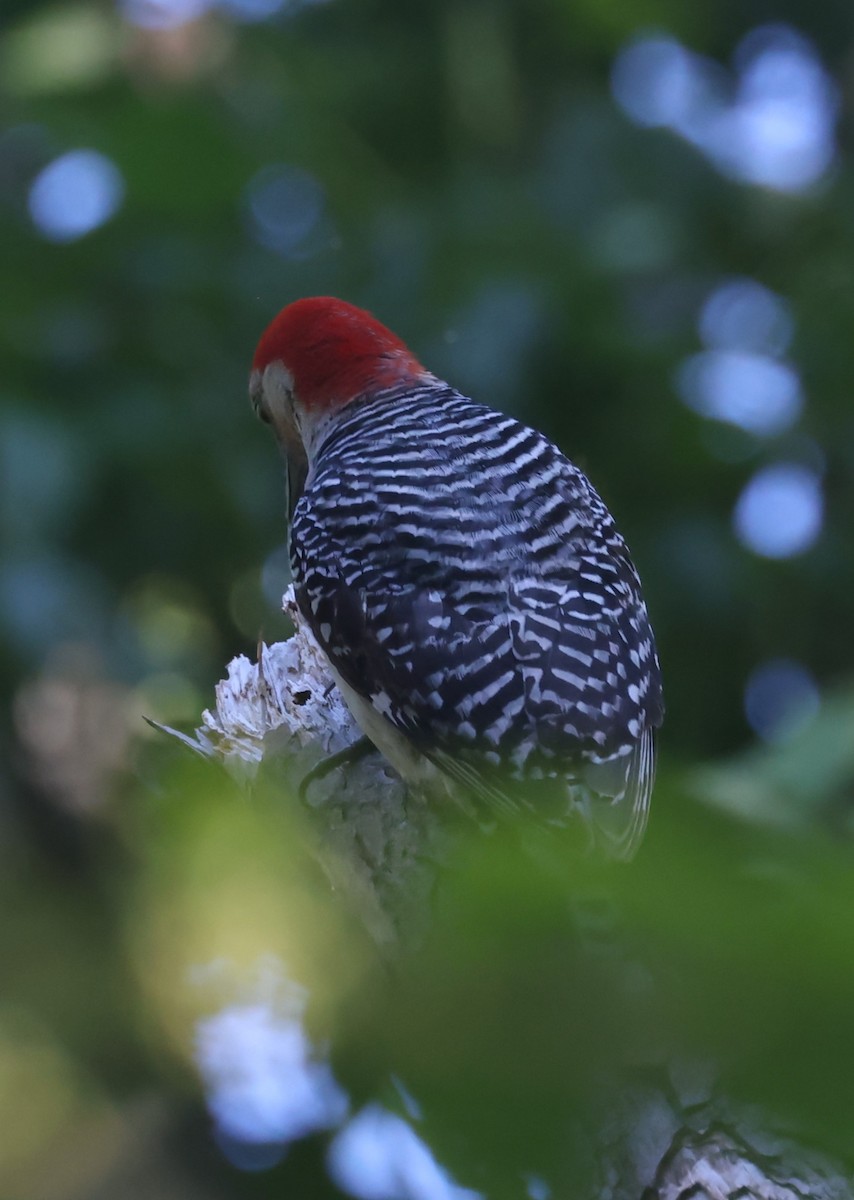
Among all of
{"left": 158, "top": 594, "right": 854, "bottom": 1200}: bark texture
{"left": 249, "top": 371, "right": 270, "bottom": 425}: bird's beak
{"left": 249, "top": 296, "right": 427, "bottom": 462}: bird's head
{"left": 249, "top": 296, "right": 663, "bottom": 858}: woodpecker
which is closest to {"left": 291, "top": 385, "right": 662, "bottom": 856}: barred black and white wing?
{"left": 249, "top": 296, "right": 663, "bottom": 858}: woodpecker

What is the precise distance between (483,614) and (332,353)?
1630mm

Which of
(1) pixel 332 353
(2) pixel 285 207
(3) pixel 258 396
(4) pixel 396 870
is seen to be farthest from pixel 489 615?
(2) pixel 285 207

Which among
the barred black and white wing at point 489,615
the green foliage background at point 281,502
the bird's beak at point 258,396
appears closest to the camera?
the green foliage background at point 281,502

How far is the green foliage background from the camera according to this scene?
45cm

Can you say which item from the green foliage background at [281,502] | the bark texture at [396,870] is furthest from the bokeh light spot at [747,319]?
the bark texture at [396,870]

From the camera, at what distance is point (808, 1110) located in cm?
43

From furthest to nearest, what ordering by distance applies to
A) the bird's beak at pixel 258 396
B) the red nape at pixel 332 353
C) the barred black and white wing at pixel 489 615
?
the bird's beak at pixel 258 396 → the red nape at pixel 332 353 → the barred black and white wing at pixel 489 615

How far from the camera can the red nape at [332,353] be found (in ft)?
13.7

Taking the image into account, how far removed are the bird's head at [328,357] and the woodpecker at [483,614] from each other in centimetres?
50

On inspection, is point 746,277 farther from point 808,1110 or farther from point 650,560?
point 808,1110

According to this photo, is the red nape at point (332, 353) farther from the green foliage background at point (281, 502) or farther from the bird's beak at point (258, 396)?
the green foliage background at point (281, 502)

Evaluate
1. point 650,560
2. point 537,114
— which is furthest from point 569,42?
point 650,560

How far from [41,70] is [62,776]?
11.7ft

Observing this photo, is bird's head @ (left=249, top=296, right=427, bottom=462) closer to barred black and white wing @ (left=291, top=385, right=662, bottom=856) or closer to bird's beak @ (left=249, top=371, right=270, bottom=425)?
bird's beak @ (left=249, top=371, right=270, bottom=425)
